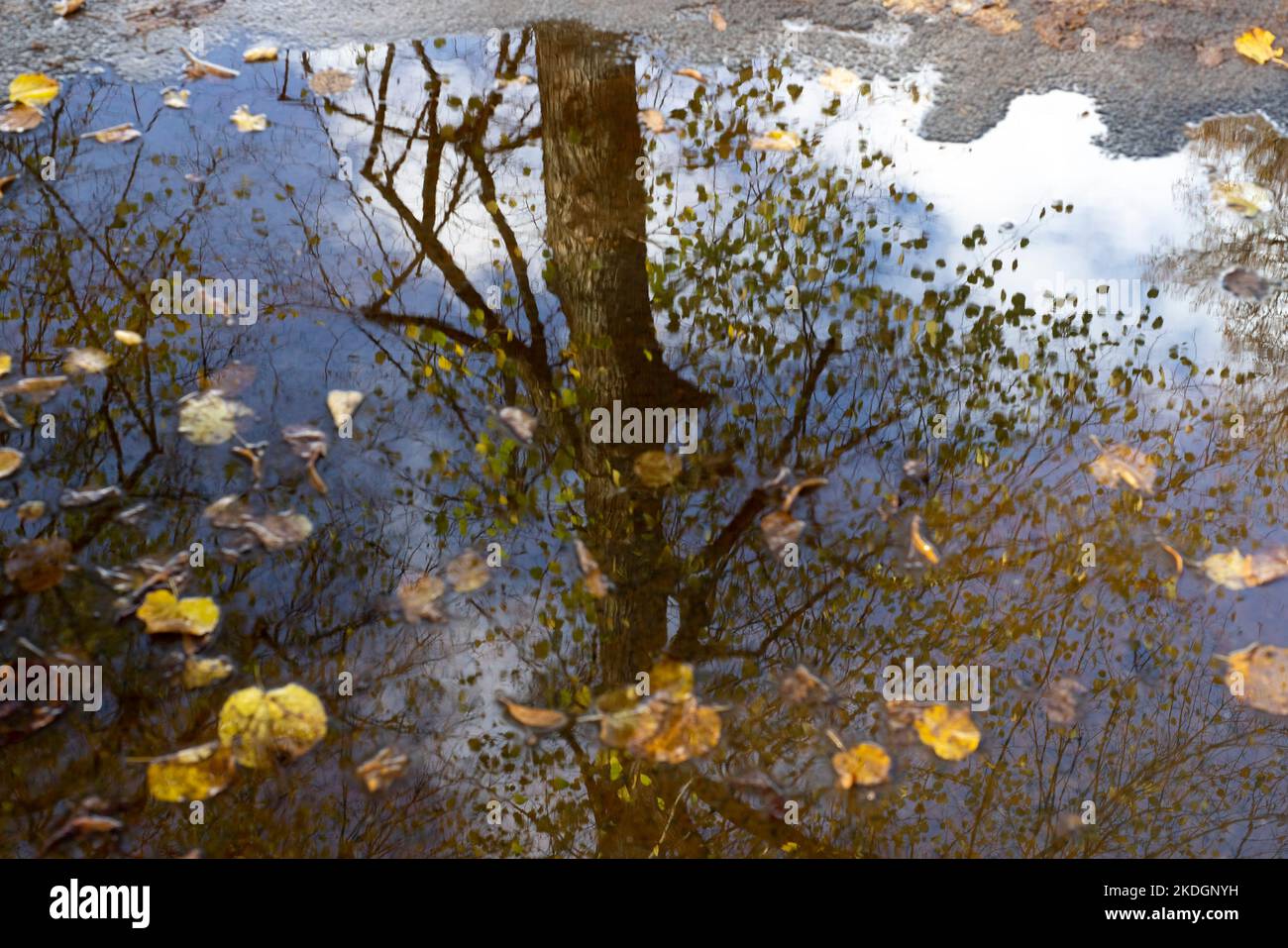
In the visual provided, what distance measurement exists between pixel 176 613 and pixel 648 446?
136cm

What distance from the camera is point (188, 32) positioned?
4.77m

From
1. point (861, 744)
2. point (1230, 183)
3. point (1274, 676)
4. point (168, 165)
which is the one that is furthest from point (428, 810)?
point (1230, 183)

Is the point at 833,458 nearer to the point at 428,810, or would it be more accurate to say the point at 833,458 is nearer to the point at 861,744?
the point at 861,744

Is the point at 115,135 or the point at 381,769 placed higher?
the point at 115,135

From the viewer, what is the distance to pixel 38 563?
267 centimetres

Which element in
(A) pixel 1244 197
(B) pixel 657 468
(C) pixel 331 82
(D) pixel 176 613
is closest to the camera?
(D) pixel 176 613

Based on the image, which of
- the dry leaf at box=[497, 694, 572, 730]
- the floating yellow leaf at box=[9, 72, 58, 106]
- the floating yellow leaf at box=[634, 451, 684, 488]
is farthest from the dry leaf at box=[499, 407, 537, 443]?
the floating yellow leaf at box=[9, 72, 58, 106]

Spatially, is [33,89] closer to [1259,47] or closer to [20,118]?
[20,118]

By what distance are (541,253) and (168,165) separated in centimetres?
154

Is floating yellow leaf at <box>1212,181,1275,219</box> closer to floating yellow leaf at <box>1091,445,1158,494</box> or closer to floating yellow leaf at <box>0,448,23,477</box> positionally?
floating yellow leaf at <box>1091,445,1158,494</box>

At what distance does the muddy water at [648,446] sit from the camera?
2.33 meters

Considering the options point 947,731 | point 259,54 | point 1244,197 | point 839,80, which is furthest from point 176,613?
point 1244,197

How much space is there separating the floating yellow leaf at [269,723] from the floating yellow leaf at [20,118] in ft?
9.74

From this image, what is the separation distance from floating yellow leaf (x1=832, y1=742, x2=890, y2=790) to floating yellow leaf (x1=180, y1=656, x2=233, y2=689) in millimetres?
1439
